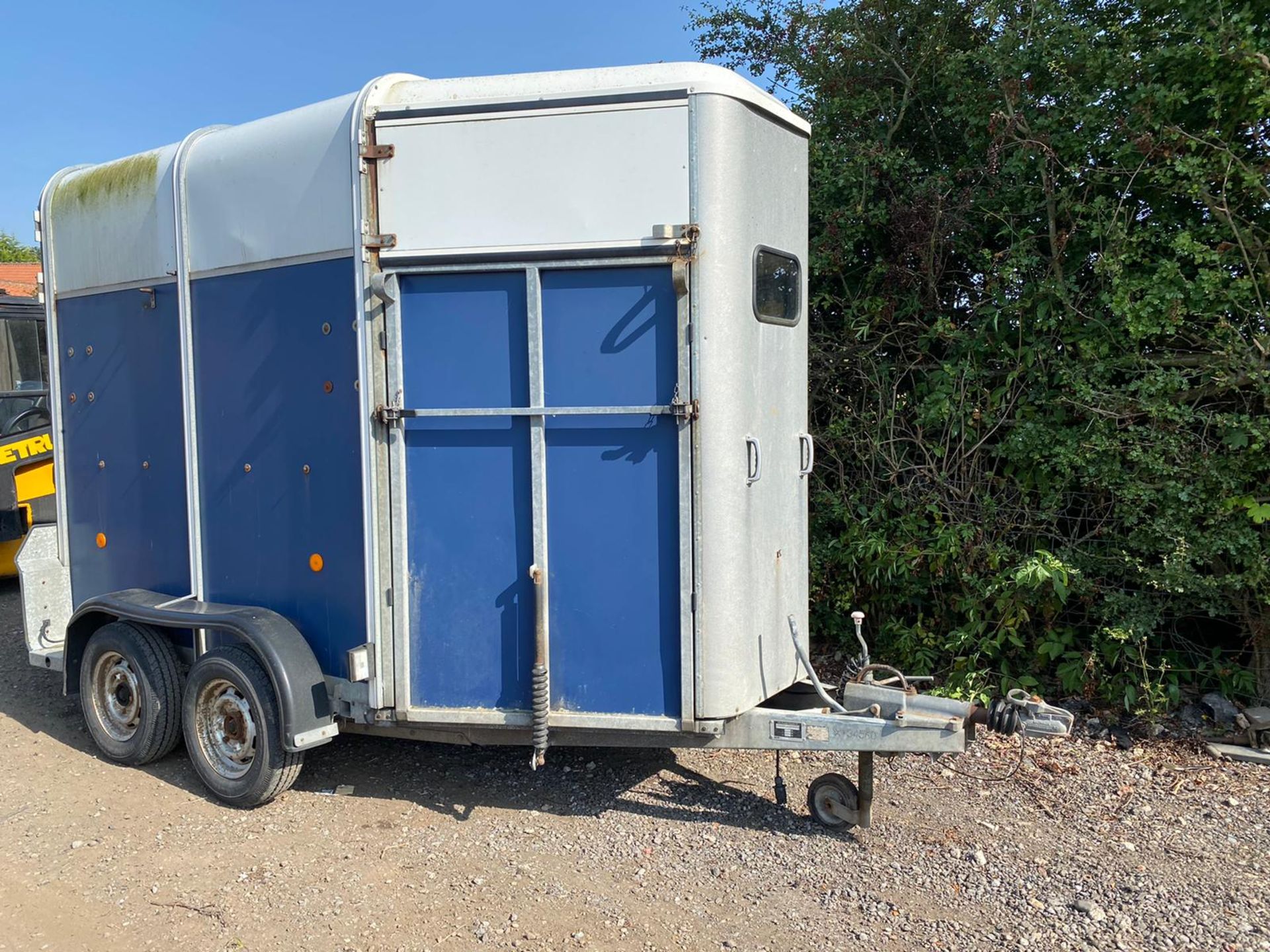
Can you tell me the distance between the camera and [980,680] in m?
5.56

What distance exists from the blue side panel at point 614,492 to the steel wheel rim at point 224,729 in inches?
66.8

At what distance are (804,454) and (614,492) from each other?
114cm

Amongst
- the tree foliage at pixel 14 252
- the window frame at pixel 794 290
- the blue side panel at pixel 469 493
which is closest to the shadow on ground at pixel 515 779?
the blue side panel at pixel 469 493

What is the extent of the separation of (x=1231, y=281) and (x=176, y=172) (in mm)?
5249

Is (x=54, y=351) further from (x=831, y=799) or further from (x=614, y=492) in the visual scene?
(x=831, y=799)

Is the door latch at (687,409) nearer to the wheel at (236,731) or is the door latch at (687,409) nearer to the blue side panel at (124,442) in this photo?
the wheel at (236,731)

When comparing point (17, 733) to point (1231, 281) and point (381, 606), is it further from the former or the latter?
point (1231, 281)

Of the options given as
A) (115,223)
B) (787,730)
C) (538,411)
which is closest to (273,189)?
(115,223)

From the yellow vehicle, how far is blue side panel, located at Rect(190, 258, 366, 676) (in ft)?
17.3

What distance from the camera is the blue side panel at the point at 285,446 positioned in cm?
432

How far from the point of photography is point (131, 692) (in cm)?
520

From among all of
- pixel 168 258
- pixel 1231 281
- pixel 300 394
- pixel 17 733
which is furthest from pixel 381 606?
pixel 1231 281

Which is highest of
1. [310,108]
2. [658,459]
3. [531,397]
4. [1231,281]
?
[310,108]

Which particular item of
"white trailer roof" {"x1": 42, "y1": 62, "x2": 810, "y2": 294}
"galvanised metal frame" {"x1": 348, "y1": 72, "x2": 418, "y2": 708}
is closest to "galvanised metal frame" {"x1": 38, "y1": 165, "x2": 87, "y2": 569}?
"white trailer roof" {"x1": 42, "y1": 62, "x2": 810, "y2": 294}
